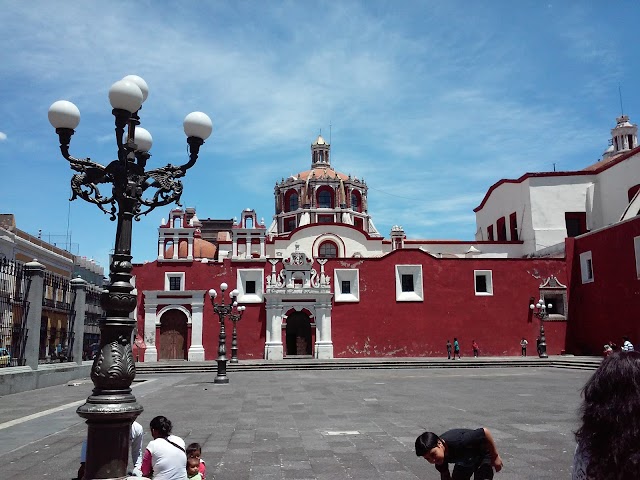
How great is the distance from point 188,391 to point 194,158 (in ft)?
31.4

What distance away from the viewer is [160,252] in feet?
99.3

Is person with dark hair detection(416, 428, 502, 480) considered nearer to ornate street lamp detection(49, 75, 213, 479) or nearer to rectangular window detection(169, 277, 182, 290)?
ornate street lamp detection(49, 75, 213, 479)

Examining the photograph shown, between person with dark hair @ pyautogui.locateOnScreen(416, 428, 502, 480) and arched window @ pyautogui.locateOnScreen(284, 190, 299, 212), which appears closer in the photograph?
person with dark hair @ pyautogui.locateOnScreen(416, 428, 502, 480)

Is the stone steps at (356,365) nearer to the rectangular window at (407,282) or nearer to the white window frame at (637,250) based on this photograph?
the white window frame at (637,250)

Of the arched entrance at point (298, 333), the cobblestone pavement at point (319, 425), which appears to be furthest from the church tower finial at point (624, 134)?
Result: the cobblestone pavement at point (319, 425)

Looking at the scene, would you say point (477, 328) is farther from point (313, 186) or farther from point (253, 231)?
point (313, 186)

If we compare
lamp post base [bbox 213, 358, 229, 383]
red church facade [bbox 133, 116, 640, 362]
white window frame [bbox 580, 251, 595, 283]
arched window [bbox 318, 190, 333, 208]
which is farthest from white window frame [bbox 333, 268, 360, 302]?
arched window [bbox 318, 190, 333, 208]

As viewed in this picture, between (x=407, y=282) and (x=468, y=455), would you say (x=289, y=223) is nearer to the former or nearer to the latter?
(x=407, y=282)

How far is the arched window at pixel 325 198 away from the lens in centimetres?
4469

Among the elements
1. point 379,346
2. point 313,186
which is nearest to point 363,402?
point 379,346

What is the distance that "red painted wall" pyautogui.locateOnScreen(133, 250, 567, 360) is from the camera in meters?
28.9

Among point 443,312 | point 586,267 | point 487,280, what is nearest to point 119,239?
point 443,312

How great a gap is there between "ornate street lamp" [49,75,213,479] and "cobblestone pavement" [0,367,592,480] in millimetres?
1407

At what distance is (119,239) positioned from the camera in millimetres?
5020
